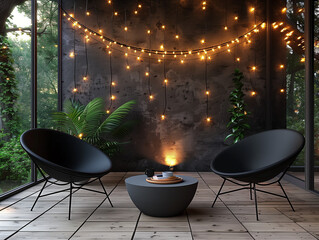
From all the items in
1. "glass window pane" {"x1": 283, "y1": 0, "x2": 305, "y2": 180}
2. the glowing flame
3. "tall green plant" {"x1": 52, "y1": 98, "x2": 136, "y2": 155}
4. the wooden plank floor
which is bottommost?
the wooden plank floor

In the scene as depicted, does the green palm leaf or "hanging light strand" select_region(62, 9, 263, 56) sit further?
"hanging light strand" select_region(62, 9, 263, 56)

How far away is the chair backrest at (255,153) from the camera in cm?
268

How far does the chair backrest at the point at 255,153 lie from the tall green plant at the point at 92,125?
1746 millimetres

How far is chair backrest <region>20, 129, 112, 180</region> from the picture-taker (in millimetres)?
2707

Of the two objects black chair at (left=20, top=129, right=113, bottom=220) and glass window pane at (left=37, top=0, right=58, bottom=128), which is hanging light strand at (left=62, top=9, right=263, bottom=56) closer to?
glass window pane at (left=37, top=0, right=58, bottom=128)

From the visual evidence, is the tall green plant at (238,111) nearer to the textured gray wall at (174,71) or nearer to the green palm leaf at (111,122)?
the textured gray wall at (174,71)

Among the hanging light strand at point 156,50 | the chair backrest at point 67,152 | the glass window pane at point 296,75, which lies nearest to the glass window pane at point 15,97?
the chair backrest at point 67,152

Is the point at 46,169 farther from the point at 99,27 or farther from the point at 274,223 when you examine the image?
the point at 99,27

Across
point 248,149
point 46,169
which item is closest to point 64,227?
point 46,169

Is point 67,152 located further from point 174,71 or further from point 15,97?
point 174,71

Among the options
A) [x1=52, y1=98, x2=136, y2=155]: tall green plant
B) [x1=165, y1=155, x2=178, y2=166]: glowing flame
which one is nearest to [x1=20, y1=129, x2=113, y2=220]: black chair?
[x1=52, y1=98, x2=136, y2=155]: tall green plant

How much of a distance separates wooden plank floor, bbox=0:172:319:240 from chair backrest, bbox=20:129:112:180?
40cm

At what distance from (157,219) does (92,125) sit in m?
2.00

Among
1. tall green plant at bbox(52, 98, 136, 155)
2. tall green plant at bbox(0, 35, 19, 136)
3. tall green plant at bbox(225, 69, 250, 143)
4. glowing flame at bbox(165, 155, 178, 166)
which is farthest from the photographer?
glowing flame at bbox(165, 155, 178, 166)
